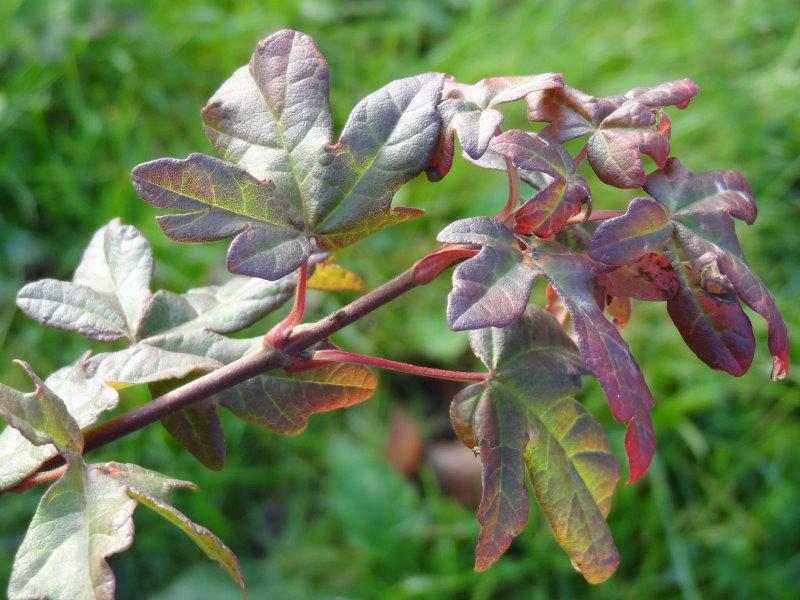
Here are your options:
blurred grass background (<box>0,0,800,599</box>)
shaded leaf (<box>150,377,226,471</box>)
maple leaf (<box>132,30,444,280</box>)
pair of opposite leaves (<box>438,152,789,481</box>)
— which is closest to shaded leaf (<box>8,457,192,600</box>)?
shaded leaf (<box>150,377,226,471</box>)

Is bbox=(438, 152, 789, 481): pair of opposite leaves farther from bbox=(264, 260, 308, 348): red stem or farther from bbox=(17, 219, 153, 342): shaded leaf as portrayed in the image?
bbox=(17, 219, 153, 342): shaded leaf

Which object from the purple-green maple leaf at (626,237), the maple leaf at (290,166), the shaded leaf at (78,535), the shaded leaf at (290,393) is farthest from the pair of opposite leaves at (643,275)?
the shaded leaf at (78,535)

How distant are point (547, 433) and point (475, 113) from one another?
0.29 metres

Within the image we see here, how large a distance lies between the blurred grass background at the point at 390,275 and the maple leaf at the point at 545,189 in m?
1.38

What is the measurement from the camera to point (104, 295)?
0.88 metres

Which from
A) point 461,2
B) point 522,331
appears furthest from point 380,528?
point 461,2

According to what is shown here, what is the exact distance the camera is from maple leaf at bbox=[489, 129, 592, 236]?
69 cm

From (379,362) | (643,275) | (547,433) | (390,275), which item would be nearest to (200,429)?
Answer: (379,362)

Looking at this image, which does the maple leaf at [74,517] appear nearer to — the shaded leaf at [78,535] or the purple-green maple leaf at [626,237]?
the shaded leaf at [78,535]

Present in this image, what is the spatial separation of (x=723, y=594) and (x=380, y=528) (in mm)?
816

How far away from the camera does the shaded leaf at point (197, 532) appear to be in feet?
2.17

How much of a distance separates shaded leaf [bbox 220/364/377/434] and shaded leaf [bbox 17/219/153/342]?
0.13 metres

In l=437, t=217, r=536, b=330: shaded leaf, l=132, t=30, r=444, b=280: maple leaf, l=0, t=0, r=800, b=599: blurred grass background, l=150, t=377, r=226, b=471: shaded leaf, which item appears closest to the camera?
l=437, t=217, r=536, b=330: shaded leaf

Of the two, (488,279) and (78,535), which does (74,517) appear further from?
(488,279)
